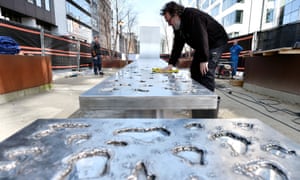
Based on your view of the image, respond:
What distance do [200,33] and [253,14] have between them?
27.3m

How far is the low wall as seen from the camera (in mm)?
3271

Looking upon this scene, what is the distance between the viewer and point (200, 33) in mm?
1668

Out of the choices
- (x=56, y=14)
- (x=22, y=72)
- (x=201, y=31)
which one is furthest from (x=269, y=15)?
(x=22, y=72)

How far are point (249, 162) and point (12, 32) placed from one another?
6.37m

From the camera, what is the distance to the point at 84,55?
11469mm

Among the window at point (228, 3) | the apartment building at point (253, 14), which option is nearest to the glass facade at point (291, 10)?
the apartment building at point (253, 14)

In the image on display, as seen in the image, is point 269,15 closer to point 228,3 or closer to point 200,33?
point 228,3

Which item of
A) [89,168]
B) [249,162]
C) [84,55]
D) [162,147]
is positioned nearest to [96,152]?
[89,168]

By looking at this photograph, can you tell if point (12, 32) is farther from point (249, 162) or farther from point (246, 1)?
point (246, 1)

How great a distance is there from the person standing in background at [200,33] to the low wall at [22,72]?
10.1ft

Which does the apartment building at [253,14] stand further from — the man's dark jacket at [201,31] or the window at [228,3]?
the man's dark jacket at [201,31]

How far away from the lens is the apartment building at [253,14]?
1959cm

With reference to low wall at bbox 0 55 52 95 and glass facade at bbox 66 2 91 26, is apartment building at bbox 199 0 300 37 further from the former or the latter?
low wall at bbox 0 55 52 95

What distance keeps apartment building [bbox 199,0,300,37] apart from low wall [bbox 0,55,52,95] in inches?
839
